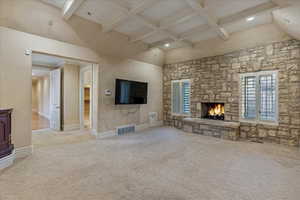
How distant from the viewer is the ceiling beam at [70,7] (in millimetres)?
3275

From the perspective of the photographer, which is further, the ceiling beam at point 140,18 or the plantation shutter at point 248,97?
the plantation shutter at point 248,97

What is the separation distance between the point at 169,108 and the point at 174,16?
12.1 feet

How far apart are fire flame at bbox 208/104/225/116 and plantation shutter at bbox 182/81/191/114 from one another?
81 centimetres

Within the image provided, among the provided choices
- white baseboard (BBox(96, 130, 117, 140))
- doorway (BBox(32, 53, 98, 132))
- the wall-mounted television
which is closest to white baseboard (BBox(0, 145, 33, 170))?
white baseboard (BBox(96, 130, 117, 140))

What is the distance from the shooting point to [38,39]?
11.3 feet

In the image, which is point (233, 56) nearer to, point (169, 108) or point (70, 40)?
point (169, 108)

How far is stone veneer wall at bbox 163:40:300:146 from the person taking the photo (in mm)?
3885

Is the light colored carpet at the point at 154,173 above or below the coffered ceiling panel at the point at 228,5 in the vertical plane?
below

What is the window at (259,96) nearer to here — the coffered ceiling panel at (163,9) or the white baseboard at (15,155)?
the coffered ceiling panel at (163,9)

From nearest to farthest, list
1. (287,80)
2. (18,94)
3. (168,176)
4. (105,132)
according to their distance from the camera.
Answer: (168,176)
(18,94)
(287,80)
(105,132)

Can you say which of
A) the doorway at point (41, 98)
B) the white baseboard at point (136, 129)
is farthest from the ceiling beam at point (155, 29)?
the doorway at point (41, 98)

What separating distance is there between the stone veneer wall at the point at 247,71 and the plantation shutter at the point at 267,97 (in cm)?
16

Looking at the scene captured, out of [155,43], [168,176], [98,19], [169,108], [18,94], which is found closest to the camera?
[168,176]

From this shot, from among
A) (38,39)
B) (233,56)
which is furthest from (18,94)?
(233,56)
